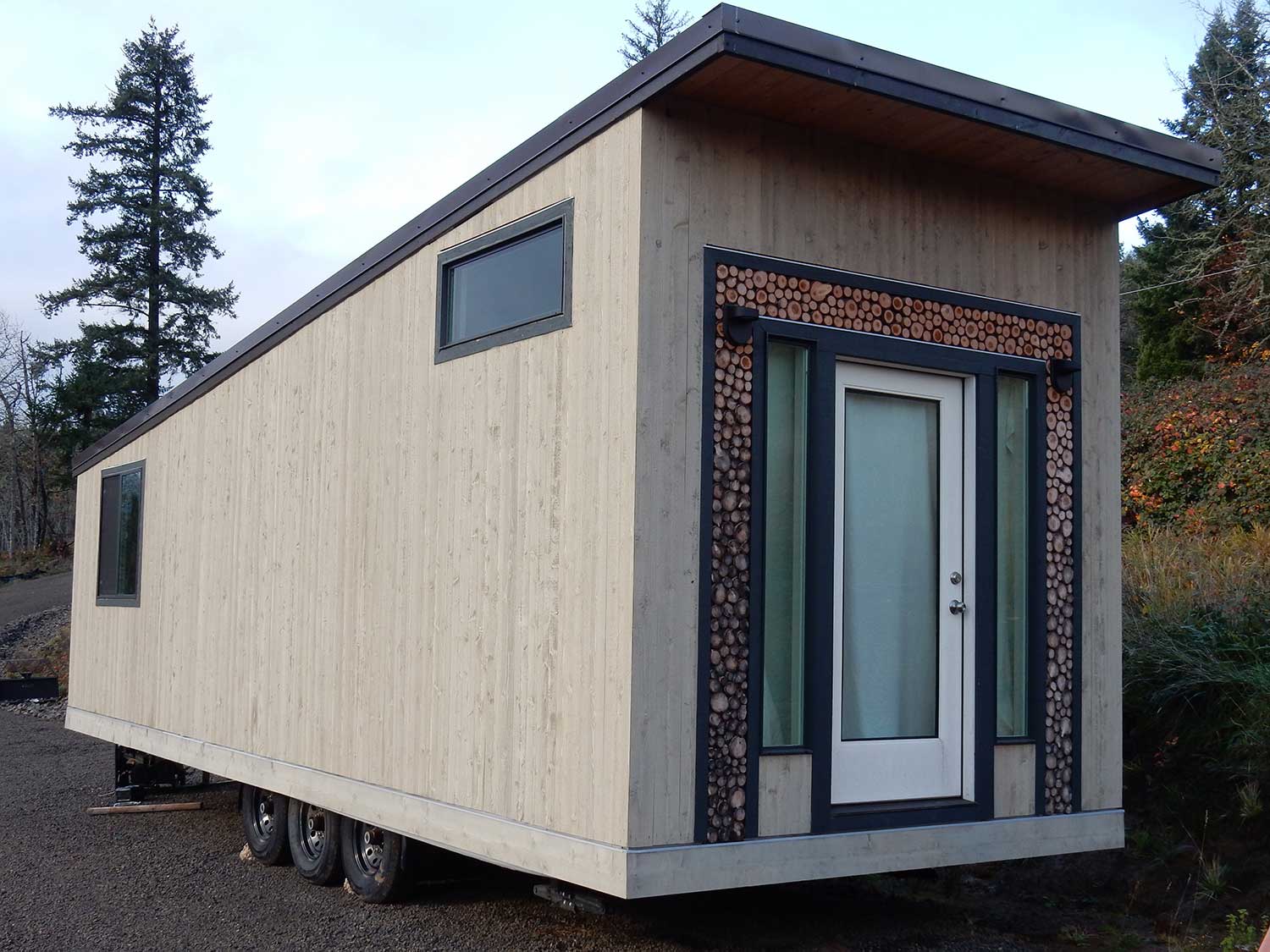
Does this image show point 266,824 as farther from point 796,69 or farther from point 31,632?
point 31,632

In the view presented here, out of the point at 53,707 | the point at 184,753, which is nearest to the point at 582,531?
the point at 184,753

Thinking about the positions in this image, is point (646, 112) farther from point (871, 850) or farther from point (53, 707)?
point (53, 707)

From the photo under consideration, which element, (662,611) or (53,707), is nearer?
(662,611)

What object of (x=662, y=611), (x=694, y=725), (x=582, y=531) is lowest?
(x=694, y=725)

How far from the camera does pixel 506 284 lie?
5.07 meters

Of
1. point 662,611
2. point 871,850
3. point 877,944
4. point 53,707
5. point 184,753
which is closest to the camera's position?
point 662,611

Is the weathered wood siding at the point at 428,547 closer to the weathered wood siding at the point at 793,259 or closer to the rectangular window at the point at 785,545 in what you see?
the weathered wood siding at the point at 793,259

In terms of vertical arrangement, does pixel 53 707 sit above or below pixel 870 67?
below

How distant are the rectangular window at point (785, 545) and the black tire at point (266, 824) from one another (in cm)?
343

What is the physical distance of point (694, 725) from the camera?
14.0 feet

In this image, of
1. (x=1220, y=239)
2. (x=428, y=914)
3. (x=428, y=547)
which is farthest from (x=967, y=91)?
(x=1220, y=239)

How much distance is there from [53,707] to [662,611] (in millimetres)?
13131

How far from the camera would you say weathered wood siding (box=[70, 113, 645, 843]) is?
437 centimetres

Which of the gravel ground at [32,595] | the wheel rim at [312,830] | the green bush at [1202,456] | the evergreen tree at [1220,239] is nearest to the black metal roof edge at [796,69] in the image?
the wheel rim at [312,830]
